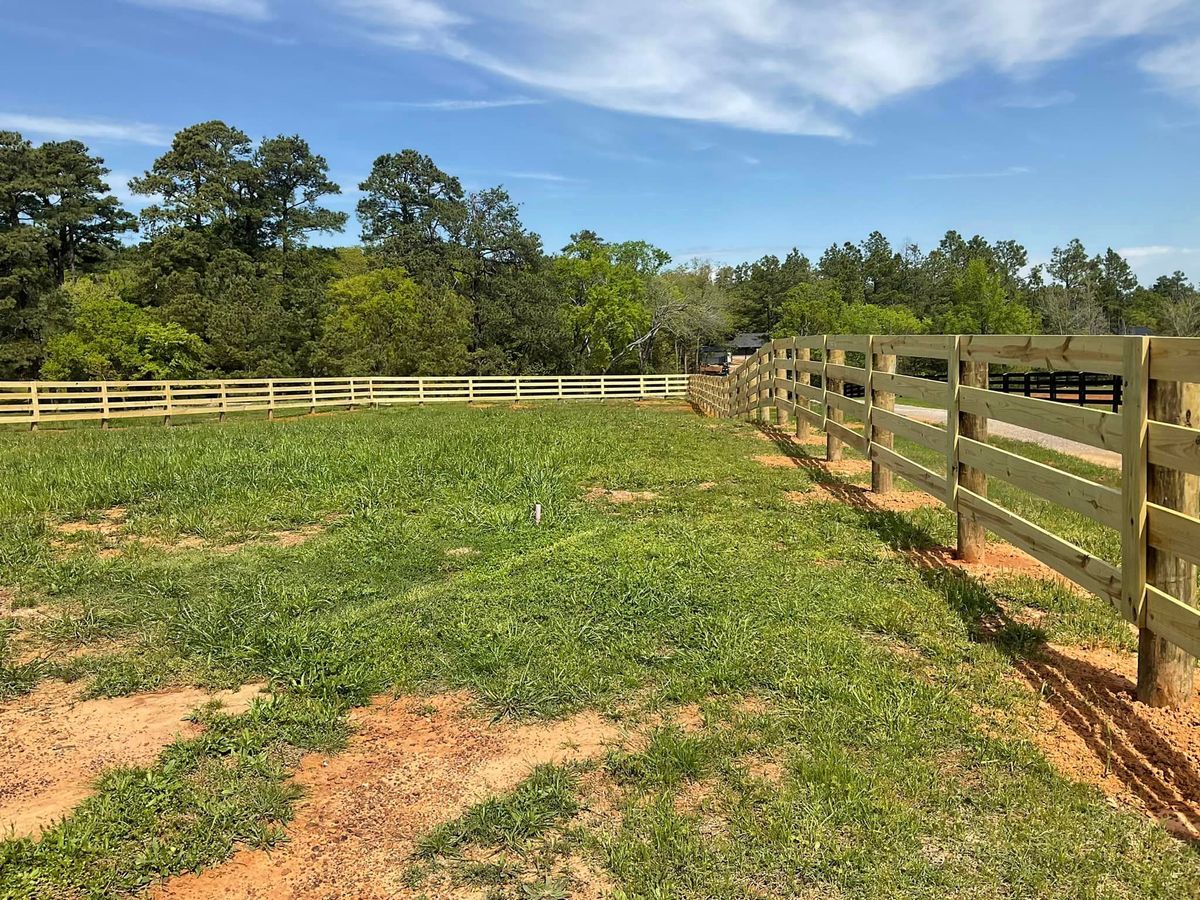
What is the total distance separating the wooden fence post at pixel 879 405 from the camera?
21.9ft

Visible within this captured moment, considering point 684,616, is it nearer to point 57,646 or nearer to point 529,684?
point 529,684

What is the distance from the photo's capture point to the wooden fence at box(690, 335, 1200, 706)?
8.91 feet

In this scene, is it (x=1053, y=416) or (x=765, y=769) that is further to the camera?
(x=1053, y=416)

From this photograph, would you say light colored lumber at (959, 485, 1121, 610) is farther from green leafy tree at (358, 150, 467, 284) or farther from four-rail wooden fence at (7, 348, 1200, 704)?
green leafy tree at (358, 150, 467, 284)

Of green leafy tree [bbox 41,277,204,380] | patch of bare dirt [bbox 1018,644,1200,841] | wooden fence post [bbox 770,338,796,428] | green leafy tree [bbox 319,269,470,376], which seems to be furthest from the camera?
green leafy tree [bbox 319,269,470,376]

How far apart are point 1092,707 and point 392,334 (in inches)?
1571

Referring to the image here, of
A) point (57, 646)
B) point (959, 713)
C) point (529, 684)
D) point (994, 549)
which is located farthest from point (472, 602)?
point (994, 549)

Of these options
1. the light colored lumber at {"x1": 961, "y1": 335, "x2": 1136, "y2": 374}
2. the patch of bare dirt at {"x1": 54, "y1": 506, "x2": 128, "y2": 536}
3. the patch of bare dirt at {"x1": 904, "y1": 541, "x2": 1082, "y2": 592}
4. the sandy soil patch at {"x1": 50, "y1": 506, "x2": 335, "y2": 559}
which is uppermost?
the light colored lumber at {"x1": 961, "y1": 335, "x2": 1136, "y2": 374}

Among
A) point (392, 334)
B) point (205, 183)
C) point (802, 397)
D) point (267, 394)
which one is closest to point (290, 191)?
point (205, 183)

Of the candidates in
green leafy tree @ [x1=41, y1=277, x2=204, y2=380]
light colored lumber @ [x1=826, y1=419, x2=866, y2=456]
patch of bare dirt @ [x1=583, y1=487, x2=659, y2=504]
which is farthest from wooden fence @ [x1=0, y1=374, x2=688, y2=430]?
light colored lumber @ [x1=826, y1=419, x2=866, y2=456]

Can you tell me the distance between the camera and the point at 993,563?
4.87 meters

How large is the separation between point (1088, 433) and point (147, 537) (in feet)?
21.6

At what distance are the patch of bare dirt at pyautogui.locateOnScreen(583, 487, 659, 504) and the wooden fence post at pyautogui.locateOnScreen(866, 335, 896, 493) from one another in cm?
214

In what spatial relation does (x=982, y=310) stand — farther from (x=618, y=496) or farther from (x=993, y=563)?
(x=993, y=563)
